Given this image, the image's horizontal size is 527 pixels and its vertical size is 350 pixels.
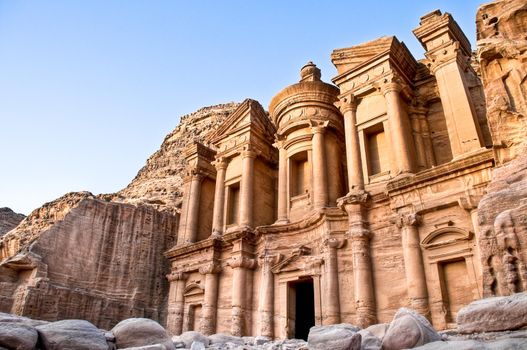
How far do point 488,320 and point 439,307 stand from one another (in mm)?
6245

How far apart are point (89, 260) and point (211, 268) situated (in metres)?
6.55

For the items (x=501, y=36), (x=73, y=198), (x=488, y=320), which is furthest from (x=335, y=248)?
(x=73, y=198)

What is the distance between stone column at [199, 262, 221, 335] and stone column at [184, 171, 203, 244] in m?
2.78

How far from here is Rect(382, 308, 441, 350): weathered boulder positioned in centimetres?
527


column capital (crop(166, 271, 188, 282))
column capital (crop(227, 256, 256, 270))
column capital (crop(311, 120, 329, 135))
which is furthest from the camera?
column capital (crop(166, 271, 188, 282))

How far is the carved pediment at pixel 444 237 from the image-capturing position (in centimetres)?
1108

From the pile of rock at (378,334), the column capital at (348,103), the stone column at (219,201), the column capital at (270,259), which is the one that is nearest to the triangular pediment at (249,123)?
the stone column at (219,201)

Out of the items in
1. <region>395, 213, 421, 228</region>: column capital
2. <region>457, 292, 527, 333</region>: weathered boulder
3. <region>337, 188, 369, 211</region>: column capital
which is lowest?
<region>457, 292, 527, 333</region>: weathered boulder

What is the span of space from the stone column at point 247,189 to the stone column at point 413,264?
24.8 ft

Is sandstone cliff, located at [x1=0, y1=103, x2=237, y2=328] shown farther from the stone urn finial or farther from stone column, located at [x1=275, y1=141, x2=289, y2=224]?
the stone urn finial

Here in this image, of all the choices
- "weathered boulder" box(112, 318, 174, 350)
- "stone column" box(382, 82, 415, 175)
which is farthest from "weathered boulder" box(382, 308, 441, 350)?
"stone column" box(382, 82, 415, 175)

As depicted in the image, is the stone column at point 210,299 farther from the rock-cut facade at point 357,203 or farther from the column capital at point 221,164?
the column capital at point 221,164

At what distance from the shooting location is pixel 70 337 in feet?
20.4

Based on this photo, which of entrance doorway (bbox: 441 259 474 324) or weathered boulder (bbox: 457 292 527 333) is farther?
entrance doorway (bbox: 441 259 474 324)
